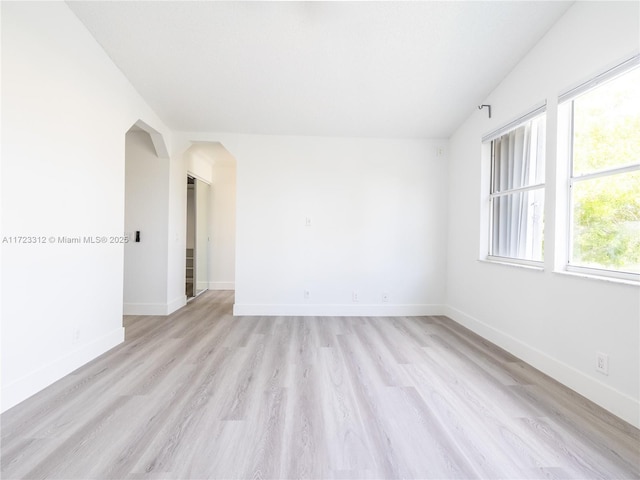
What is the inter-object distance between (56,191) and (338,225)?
3.01m

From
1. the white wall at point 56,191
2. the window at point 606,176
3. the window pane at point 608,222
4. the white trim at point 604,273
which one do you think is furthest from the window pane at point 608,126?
the white wall at point 56,191

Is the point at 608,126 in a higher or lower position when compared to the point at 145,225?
higher

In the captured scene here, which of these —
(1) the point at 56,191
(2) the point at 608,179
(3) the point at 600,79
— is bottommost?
(1) the point at 56,191

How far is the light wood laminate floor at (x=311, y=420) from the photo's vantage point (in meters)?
1.37

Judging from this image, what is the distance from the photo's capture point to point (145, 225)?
13.2 ft

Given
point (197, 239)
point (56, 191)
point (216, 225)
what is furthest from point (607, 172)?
point (216, 225)

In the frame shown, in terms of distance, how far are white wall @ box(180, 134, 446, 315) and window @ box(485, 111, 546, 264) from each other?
903 mm

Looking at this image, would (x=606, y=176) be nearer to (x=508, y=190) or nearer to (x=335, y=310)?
(x=508, y=190)

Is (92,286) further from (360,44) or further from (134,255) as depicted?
(360,44)

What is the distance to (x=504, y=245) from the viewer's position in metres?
3.16

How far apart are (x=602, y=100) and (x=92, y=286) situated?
4475mm

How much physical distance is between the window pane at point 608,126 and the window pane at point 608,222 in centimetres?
14

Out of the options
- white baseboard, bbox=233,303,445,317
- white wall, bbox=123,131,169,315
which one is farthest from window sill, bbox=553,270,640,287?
white wall, bbox=123,131,169,315

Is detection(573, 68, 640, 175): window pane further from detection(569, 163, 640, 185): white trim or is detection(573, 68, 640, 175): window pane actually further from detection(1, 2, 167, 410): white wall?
A: detection(1, 2, 167, 410): white wall
